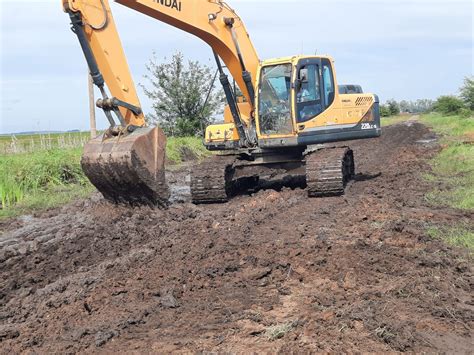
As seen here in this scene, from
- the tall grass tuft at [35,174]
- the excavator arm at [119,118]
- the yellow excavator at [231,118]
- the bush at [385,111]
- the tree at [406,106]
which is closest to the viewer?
the excavator arm at [119,118]

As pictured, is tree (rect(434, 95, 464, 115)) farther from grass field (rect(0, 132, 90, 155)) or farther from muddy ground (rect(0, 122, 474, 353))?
muddy ground (rect(0, 122, 474, 353))

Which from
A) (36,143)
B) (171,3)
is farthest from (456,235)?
(36,143)

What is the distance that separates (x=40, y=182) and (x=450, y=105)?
4530 centimetres

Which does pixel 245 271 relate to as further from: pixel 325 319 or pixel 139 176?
pixel 139 176

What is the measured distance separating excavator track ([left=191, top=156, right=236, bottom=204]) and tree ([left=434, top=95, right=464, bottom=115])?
4088cm

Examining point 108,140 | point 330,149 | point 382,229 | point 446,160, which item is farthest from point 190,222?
point 446,160

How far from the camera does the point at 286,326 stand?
3865mm

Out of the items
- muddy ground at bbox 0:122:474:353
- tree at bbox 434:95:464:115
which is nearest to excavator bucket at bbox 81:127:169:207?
muddy ground at bbox 0:122:474:353

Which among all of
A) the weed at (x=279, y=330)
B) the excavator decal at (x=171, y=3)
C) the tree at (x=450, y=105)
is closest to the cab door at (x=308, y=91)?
the excavator decal at (x=171, y=3)

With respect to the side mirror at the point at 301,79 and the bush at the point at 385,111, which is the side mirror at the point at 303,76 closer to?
the side mirror at the point at 301,79

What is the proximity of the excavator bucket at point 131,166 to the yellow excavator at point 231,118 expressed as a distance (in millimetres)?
16

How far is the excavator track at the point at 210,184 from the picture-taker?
10.1m

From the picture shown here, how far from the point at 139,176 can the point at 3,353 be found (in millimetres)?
4296

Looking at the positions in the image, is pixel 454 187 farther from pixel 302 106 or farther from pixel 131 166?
pixel 131 166
